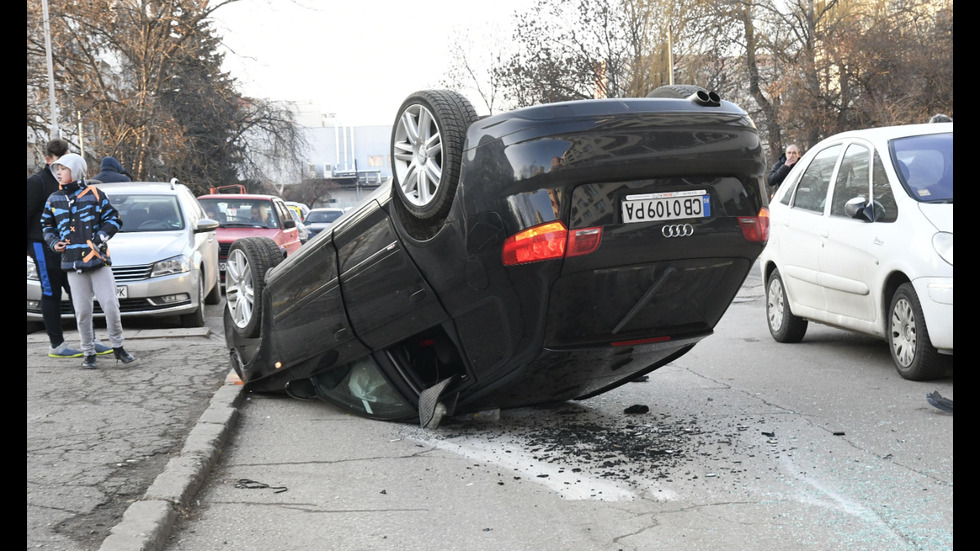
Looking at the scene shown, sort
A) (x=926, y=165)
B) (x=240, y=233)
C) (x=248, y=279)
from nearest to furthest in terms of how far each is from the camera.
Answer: (x=248, y=279), (x=926, y=165), (x=240, y=233)

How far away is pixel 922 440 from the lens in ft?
17.5

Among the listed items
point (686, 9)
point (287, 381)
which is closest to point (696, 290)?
point (287, 381)

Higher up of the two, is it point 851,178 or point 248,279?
point 851,178

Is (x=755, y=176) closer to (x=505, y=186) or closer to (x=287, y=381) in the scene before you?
(x=505, y=186)

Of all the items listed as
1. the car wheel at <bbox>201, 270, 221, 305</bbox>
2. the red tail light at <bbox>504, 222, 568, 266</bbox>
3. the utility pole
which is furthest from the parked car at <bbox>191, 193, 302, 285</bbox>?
the red tail light at <bbox>504, 222, 568, 266</bbox>

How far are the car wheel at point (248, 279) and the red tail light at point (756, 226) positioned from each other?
135 inches

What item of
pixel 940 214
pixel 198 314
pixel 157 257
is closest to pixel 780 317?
pixel 940 214

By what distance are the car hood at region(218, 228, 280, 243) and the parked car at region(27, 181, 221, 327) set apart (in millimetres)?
3661

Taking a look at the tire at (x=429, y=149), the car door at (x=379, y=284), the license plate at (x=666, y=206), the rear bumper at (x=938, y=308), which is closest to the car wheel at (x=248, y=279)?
the car door at (x=379, y=284)

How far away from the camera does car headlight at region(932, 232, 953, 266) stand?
6.71 m

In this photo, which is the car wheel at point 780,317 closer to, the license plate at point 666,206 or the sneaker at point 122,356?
the license plate at point 666,206

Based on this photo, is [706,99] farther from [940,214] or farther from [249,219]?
[249,219]

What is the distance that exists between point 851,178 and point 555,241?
14.3ft

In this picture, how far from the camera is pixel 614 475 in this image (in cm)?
484
